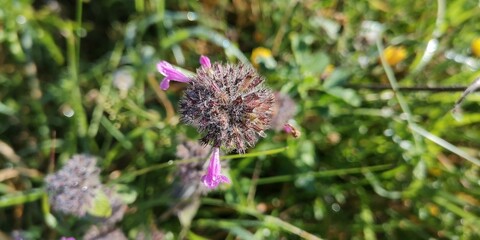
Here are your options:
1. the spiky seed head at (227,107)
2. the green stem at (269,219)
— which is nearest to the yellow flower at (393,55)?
the green stem at (269,219)

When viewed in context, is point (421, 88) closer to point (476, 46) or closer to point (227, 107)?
point (476, 46)

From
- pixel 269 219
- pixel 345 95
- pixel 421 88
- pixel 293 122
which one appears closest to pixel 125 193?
pixel 269 219

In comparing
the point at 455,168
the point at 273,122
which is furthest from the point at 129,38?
the point at 455,168

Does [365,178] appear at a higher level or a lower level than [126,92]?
lower

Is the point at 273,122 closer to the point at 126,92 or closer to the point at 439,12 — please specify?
the point at 126,92

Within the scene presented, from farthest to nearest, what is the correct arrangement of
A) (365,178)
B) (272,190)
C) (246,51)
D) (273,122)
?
(246,51), (272,190), (365,178), (273,122)

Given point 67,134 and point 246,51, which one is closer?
point 67,134
